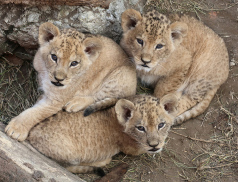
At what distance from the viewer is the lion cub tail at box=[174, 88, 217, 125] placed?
5.23 metres

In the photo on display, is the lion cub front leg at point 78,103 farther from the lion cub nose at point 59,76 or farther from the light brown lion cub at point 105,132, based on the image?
the lion cub nose at point 59,76

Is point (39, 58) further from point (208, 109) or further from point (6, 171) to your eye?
point (208, 109)

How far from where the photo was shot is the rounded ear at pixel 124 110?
414cm

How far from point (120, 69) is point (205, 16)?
2368mm

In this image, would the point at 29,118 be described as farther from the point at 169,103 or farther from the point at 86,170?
the point at 169,103

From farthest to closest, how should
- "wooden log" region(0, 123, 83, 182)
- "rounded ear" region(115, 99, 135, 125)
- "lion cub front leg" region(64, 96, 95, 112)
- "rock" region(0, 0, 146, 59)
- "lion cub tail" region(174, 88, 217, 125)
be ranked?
"lion cub tail" region(174, 88, 217, 125)
"rock" region(0, 0, 146, 59)
"lion cub front leg" region(64, 96, 95, 112)
"rounded ear" region(115, 99, 135, 125)
"wooden log" region(0, 123, 83, 182)

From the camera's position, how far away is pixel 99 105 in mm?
4387

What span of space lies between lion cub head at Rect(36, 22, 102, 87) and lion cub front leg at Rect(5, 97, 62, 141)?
41 centimetres

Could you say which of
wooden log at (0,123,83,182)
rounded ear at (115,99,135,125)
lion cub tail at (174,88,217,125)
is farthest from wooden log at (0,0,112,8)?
lion cub tail at (174,88,217,125)

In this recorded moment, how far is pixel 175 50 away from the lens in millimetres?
5176

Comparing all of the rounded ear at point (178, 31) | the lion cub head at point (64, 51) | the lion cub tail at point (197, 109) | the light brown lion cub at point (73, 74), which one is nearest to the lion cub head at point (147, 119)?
the light brown lion cub at point (73, 74)

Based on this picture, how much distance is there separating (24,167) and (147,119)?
1.55 meters

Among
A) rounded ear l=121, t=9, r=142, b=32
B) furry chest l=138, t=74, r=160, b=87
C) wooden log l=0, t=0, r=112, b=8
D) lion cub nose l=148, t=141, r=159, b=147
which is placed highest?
wooden log l=0, t=0, r=112, b=8

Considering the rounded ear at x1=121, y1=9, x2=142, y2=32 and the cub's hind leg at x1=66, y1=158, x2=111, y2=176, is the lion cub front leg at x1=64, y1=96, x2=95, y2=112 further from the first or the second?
the rounded ear at x1=121, y1=9, x2=142, y2=32
